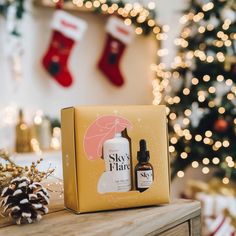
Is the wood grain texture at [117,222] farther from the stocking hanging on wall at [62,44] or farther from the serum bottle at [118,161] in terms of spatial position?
the stocking hanging on wall at [62,44]

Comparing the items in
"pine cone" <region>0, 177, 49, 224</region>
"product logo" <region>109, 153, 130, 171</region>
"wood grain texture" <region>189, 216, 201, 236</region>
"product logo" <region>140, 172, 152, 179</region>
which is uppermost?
"product logo" <region>109, 153, 130, 171</region>

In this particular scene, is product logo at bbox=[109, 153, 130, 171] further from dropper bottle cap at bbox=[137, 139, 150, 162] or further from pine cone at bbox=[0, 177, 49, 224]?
pine cone at bbox=[0, 177, 49, 224]

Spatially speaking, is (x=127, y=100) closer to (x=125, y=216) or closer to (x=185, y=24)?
(x=185, y=24)

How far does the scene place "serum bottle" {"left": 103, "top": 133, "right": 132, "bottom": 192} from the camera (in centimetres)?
92

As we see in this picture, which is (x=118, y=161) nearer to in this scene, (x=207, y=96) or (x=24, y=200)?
(x=24, y=200)

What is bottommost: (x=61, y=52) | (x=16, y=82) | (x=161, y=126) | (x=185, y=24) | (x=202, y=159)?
(x=202, y=159)

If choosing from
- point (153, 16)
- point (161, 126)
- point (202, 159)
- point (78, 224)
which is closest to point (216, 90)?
point (202, 159)

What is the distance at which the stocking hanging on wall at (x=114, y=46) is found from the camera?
10.8 ft

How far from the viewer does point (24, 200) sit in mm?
816

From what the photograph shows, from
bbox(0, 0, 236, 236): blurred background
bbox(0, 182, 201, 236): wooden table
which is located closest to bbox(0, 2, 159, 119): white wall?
bbox(0, 0, 236, 236): blurred background

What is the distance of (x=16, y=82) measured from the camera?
2971mm

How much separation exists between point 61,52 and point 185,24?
0.96m

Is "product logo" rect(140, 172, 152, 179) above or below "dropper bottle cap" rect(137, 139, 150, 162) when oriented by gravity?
below

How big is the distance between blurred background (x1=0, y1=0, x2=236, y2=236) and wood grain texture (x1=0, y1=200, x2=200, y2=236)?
1.81 metres
